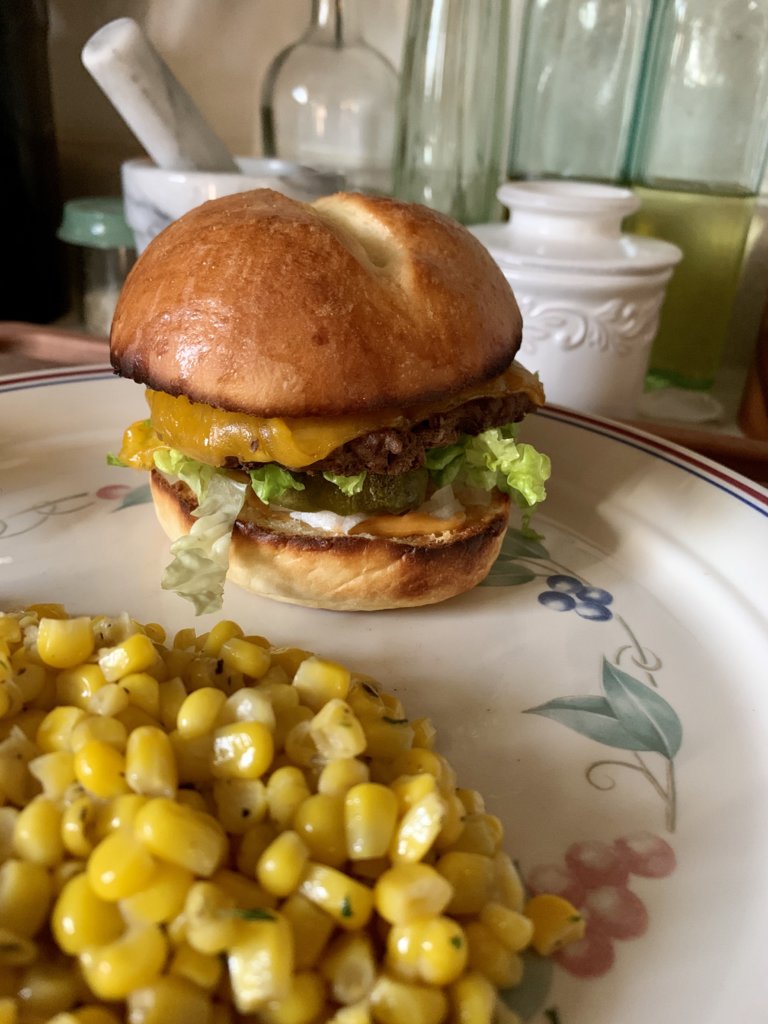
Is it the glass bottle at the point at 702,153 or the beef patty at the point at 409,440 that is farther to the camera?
the glass bottle at the point at 702,153

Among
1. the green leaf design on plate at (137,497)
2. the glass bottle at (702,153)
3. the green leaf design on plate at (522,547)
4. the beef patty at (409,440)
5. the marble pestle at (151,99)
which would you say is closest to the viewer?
the beef patty at (409,440)

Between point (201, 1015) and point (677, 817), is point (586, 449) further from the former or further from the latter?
point (201, 1015)

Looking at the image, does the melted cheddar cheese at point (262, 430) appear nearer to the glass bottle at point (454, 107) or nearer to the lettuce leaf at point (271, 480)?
the lettuce leaf at point (271, 480)

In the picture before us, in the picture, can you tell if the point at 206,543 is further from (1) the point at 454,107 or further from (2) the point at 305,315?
(1) the point at 454,107

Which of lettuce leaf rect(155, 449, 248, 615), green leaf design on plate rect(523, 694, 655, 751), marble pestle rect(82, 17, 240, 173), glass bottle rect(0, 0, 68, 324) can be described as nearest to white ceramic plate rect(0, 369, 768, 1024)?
green leaf design on plate rect(523, 694, 655, 751)

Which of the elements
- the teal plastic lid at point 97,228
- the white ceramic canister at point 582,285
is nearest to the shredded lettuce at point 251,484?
the white ceramic canister at point 582,285

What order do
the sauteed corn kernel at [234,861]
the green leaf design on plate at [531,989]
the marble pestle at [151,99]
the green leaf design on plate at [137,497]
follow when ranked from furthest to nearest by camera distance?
the marble pestle at [151,99] < the green leaf design on plate at [137,497] < the green leaf design on plate at [531,989] < the sauteed corn kernel at [234,861]

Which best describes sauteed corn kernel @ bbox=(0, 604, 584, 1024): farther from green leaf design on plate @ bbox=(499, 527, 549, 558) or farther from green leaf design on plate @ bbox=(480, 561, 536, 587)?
green leaf design on plate @ bbox=(499, 527, 549, 558)

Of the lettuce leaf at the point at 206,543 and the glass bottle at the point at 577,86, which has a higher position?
the glass bottle at the point at 577,86
